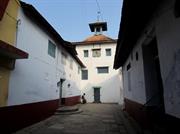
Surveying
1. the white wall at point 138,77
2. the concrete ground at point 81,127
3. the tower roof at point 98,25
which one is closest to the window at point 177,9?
the white wall at point 138,77

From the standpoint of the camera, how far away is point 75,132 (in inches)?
240

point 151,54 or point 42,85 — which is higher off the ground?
point 151,54

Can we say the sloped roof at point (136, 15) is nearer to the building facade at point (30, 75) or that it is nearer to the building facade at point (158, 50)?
the building facade at point (158, 50)

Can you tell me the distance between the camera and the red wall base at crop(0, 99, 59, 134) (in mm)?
5445

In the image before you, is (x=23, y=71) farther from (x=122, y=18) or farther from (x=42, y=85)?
(x=122, y=18)

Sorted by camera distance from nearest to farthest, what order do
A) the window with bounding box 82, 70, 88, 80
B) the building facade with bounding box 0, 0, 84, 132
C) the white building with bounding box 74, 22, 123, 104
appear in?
1. the building facade with bounding box 0, 0, 84, 132
2. the white building with bounding box 74, 22, 123, 104
3. the window with bounding box 82, 70, 88, 80

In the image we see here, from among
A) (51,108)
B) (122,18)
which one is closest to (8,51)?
(122,18)

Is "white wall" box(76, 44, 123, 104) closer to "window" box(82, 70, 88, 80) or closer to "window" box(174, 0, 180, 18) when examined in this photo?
"window" box(82, 70, 88, 80)

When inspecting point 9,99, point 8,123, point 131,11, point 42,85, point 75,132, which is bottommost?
point 75,132

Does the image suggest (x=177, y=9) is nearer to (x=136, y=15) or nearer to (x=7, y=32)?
(x=136, y=15)

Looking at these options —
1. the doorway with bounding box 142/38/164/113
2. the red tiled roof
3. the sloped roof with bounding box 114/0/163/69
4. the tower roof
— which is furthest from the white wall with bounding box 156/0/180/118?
the tower roof

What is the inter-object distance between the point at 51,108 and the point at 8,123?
4325 mm

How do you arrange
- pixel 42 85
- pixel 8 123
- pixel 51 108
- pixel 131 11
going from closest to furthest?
1. pixel 131 11
2. pixel 8 123
3. pixel 42 85
4. pixel 51 108

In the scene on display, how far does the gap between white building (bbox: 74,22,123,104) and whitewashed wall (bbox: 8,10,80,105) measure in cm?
1154
